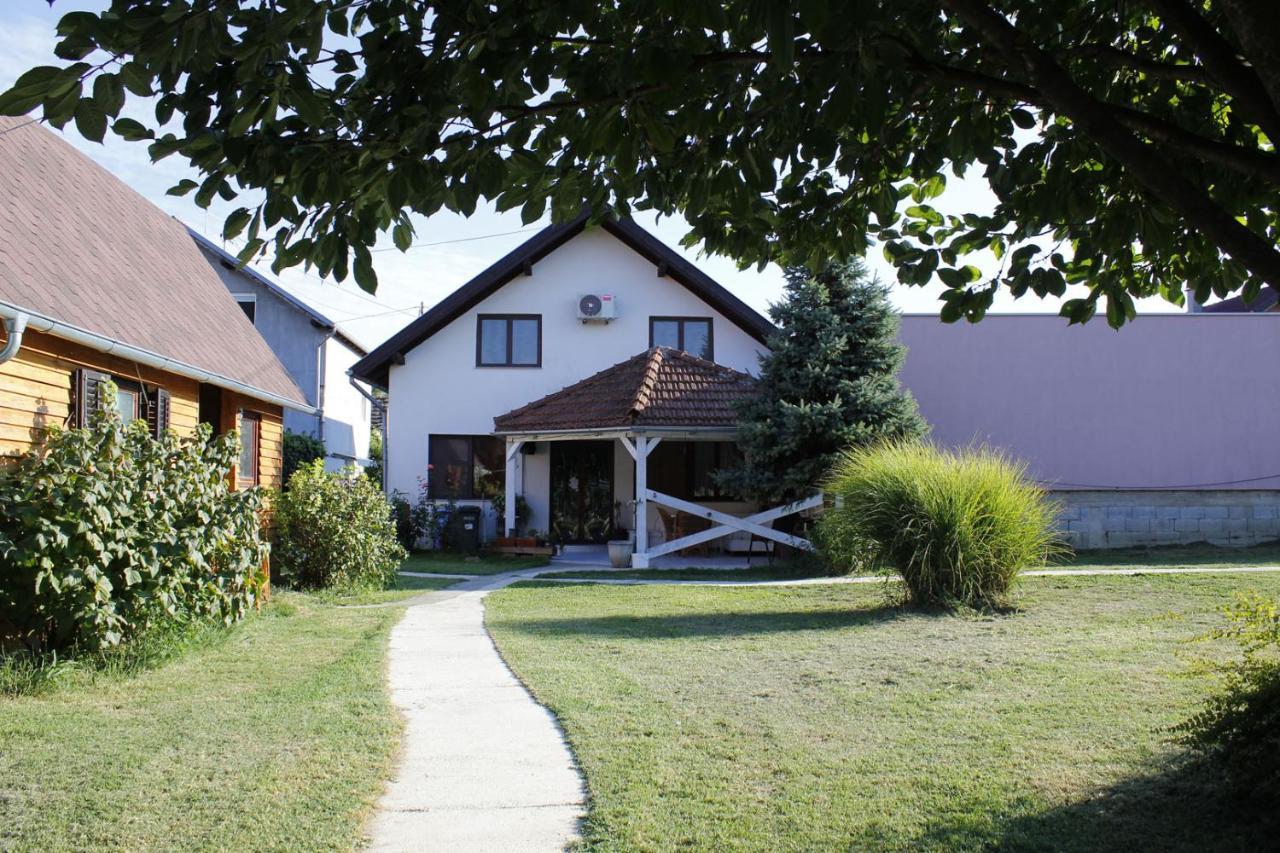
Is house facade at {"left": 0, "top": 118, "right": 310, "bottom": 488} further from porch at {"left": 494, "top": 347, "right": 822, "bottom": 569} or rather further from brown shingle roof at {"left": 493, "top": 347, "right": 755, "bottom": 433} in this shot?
porch at {"left": 494, "top": 347, "right": 822, "bottom": 569}

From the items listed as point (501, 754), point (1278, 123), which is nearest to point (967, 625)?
point (501, 754)

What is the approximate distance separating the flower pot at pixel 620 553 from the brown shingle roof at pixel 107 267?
5.86 metres

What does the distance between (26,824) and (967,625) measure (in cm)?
810

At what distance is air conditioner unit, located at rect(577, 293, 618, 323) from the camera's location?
72.3 ft

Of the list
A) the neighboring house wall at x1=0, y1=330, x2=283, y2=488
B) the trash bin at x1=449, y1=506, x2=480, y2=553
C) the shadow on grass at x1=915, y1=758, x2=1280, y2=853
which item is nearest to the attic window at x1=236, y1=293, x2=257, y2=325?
the trash bin at x1=449, y1=506, x2=480, y2=553

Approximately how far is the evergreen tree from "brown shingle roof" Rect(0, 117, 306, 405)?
746 cm

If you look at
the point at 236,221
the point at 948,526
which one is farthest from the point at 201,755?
the point at 948,526

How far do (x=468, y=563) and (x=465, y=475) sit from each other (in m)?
3.45

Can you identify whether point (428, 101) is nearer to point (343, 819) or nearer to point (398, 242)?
point (398, 242)

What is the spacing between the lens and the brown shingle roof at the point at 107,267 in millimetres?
8852

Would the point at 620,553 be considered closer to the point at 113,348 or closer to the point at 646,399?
the point at 646,399

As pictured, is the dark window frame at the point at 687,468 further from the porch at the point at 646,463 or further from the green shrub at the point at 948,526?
the green shrub at the point at 948,526

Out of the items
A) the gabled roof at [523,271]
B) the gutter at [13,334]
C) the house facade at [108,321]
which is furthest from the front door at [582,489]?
the gutter at [13,334]

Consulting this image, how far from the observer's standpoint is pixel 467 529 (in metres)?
20.9
